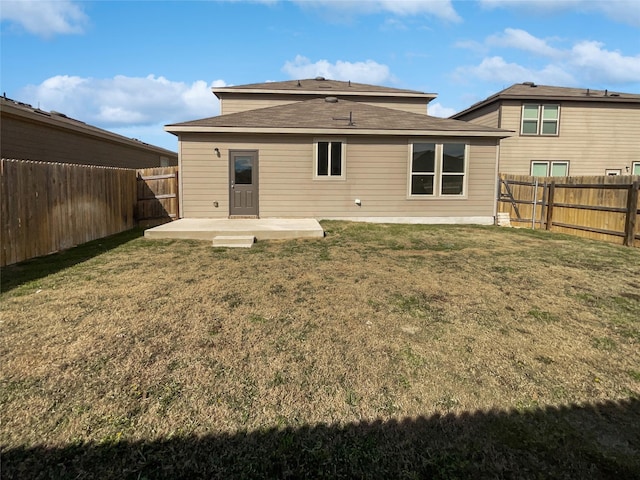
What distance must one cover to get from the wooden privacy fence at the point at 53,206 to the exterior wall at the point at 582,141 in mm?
15987

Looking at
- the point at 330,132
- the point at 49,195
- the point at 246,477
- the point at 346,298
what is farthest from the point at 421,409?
the point at 330,132

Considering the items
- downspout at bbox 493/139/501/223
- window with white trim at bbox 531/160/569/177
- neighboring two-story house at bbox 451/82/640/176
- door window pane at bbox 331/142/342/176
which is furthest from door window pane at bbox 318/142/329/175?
window with white trim at bbox 531/160/569/177

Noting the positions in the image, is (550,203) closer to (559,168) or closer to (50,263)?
(559,168)

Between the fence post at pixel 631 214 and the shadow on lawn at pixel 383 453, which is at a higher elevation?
the fence post at pixel 631 214

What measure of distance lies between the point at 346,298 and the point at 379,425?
242 centimetres

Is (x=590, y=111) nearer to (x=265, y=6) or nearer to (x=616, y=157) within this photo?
(x=616, y=157)

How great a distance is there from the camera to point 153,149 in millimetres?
19750

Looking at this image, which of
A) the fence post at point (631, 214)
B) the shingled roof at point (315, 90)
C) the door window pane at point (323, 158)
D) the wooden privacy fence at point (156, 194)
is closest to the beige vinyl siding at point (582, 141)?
the shingled roof at point (315, 90)

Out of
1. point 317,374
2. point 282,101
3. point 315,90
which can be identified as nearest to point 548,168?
point 315,90

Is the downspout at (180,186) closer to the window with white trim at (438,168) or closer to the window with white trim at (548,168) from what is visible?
the window with white trim at (438,168)

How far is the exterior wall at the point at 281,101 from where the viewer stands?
1661 centimetres

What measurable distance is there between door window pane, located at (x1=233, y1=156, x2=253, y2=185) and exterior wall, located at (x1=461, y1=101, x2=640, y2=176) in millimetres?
11962

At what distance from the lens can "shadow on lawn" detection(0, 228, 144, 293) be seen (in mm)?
5477

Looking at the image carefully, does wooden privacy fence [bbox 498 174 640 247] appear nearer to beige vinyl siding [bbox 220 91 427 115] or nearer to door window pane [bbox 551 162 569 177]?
beige vinyl siding [bbox 220 91 427 115]
